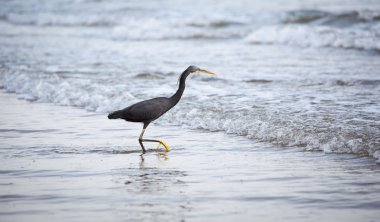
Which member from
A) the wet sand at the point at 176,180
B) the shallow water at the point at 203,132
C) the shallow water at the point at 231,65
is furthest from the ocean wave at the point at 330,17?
the wet sand at the point at 176,180

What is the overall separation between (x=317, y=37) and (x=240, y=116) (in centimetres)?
1266

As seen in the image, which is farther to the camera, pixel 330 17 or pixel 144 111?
pixel 330 17

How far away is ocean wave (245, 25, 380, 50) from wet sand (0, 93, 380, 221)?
465 inches

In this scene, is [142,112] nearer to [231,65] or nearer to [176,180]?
[176,180]

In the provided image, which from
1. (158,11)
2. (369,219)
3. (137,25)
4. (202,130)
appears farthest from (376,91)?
(158,11)

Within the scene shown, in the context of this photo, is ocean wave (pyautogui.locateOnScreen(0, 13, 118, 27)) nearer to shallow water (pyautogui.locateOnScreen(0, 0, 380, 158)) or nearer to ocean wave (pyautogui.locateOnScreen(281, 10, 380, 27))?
shallow water (pyautogui.locateOnScreen(0, 0, 380, 158))

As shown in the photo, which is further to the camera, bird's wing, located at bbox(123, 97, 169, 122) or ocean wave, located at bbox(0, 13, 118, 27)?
ocean wave, located at bbox(0, 13, 118, 27)

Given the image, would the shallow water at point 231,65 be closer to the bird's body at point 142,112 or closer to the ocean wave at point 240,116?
the ocean wave at point 240,116

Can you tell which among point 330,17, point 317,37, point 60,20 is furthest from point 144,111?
point 60,20

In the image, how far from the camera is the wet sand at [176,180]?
566 centimetres

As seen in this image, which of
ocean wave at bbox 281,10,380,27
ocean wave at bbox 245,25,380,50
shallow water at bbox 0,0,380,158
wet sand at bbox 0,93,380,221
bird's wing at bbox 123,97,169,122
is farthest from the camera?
ocean wave at bbox 281,10,380,27

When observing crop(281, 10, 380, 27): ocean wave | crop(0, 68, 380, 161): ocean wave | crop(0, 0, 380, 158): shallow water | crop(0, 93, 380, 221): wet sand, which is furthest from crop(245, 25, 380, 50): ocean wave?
crop(0, 93, 380, 221): wet sand

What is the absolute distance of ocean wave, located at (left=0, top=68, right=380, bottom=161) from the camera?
27.1 ft

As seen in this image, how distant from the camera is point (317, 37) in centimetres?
2184
